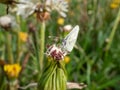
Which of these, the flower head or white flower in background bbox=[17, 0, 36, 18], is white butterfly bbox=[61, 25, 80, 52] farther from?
white flower in background bbox=[17, 0, 36, 18]

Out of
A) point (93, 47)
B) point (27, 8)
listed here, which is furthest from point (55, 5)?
point (93, 47)

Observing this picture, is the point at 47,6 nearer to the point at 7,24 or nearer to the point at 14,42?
the point at 7,24

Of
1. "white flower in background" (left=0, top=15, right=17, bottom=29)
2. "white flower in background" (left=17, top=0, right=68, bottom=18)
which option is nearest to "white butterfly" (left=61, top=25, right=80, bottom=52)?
"white flower in background" (left=17, top=0, right=68, bottom=18)

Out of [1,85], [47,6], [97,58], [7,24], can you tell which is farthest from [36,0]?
[97,58]

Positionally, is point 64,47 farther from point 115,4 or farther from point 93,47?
point 115,4

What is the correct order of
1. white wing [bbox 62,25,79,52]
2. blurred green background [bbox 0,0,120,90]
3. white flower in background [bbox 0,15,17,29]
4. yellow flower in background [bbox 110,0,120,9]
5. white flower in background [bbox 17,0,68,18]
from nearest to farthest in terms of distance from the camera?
white wing [bbox 62,25,79,52] → white flower in background [bbox 17,0,68,18] → white flower in background [bbox 0,15,17,29] → blurred green background [bbox 0,0,120,90] → yellow flower in background [bbox 110,0,120,9]

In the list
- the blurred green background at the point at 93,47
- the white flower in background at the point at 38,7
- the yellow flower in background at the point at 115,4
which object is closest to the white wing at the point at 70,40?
the white flower in background at the point at 38,7

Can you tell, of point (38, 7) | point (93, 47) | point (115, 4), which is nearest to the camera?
point (38, 7)

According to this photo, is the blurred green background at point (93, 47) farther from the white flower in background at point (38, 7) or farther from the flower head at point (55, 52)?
the flower head at point (55, 52)

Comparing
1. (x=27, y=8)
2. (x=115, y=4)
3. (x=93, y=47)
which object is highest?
(x=27, y=8)

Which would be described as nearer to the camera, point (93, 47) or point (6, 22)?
point (6, 22)
